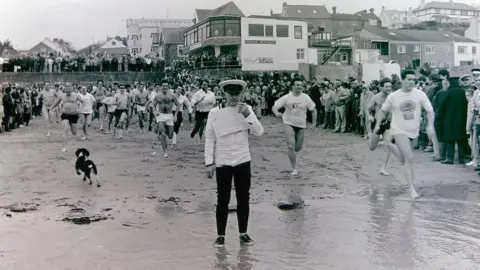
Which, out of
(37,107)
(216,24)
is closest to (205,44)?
(216,24)

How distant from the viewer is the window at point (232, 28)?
58.5 m

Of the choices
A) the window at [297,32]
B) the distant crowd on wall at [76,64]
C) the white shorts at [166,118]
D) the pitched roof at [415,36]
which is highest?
the pitched roof at [415,36]

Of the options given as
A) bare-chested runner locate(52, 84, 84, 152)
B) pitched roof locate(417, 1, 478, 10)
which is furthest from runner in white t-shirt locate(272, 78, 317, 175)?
pitched roof locate(417, 1, 478, 10)

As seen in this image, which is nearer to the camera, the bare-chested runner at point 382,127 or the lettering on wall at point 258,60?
the bare-chested runner at point 382,127

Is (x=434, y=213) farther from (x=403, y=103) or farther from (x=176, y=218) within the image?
(x=176, y=218)

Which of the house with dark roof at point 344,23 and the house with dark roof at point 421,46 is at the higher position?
the house with dark roof at point 344,23

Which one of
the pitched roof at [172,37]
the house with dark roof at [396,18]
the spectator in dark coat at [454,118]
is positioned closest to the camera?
the spectator in dark coat at [454,118]

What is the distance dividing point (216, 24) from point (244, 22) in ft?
10.7

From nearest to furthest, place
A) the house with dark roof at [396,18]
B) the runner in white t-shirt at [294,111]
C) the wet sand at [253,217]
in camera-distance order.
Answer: the wet sand at [253,217] → the runner in white t-shirt at [294,111] → the house with dark roof at [396,18]

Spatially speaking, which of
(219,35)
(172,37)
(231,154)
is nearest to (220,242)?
(231,154)

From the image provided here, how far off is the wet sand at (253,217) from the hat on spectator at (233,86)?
174 cm

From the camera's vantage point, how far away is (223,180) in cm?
730

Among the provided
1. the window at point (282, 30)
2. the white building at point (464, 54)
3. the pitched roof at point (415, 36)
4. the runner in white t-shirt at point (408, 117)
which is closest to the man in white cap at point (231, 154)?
the runner in white t-shirt at point (408, 117)

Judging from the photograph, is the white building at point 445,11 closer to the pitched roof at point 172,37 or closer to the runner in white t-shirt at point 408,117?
the pitched roof at point 172,37
